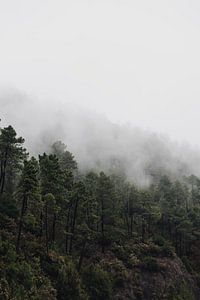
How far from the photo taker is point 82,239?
167ft

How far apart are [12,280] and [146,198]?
35.3m

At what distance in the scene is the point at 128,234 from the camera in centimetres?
6172

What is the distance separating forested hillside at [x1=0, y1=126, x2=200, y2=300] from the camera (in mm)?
37594

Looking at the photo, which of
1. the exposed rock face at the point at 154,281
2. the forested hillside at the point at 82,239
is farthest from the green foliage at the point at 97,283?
the exposed rock face at the point at 154,281

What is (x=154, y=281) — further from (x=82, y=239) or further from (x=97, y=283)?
(x=97, y=283)

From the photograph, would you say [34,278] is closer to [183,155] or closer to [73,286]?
[73,286]

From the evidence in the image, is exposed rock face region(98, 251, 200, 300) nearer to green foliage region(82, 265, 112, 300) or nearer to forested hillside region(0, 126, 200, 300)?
forested hillside region(0, 126, 200, 300)

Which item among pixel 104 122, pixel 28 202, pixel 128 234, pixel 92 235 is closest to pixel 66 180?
pixel 92 235

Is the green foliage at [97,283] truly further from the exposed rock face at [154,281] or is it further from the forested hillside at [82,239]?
the exposed rock face at [154,281]

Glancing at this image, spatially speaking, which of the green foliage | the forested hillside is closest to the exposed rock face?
the forested hillside

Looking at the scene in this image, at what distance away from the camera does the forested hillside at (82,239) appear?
37.6 metres

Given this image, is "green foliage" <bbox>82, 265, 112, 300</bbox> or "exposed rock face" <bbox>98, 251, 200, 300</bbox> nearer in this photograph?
"green foliage" <bbox>82, 265, 112, 300</bbox>

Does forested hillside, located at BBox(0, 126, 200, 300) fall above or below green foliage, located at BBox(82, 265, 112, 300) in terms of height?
above

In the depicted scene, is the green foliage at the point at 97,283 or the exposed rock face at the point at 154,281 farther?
the exposed rock face at the point at 154,281
